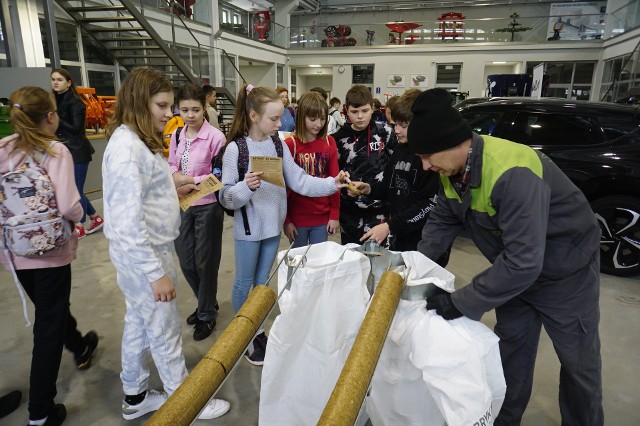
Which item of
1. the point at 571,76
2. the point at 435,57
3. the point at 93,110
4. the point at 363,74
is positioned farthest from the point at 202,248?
the point at 571,76

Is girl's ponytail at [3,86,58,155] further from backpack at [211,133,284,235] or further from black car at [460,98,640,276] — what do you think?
black car at [460,98,640,276]

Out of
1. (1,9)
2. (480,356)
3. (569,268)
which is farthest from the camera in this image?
(1,9)

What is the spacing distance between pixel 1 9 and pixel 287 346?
26.9 ft

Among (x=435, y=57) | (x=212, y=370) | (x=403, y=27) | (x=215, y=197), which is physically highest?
(x=403, y=27)

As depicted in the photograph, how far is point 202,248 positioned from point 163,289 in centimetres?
97

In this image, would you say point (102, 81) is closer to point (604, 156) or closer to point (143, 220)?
point (143, 220)

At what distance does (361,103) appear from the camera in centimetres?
235

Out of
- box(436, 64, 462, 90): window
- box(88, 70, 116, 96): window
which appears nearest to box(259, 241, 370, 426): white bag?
box(88, 70, 116, 96): window

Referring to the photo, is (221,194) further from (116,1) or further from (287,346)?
(116,1)

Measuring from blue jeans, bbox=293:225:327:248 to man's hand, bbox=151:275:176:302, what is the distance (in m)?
0.97

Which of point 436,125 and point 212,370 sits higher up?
point 436,125

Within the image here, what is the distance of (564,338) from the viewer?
1.49 meters

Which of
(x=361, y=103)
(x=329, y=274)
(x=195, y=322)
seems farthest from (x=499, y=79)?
(x=329, y=274)

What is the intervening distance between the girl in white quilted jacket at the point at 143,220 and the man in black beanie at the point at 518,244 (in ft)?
3.32
